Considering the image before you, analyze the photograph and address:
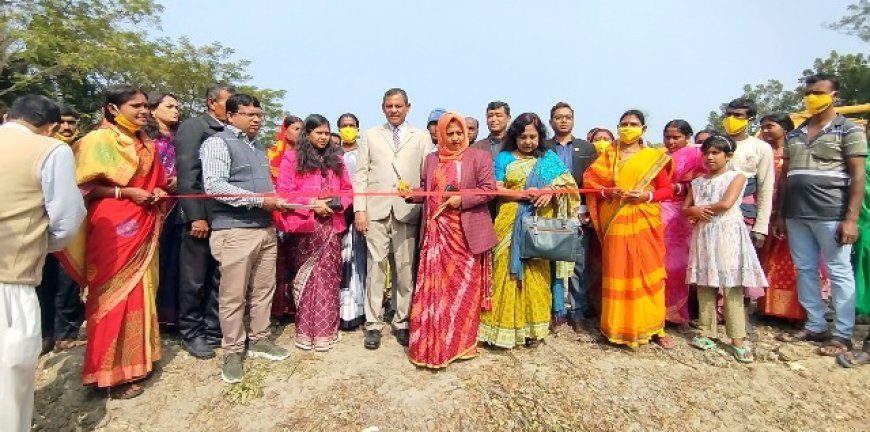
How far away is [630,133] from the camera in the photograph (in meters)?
4.14

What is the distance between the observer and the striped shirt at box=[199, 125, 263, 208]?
3.70m

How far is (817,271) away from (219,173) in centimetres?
520

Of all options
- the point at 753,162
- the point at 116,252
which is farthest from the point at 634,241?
the point at 116,252

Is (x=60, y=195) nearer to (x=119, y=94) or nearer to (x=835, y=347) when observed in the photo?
(x=119, y=94)

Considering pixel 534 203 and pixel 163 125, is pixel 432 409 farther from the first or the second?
pixel 163 125

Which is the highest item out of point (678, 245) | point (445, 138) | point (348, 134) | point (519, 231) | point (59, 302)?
point (348, 134)

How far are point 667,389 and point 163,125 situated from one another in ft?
15.7

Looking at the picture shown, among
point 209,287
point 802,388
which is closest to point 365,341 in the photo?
point 209,287

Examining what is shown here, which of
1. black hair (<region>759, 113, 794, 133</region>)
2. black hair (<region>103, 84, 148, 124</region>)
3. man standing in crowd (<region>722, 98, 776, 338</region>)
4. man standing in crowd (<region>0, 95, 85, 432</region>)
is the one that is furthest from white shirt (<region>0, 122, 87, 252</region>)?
black hair (<region>759, 113, 794, 133</region>)

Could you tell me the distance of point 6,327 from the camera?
265 centimetres

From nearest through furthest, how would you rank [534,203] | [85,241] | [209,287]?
[85,241], [534,203], [209,287]

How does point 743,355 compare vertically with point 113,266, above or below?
below

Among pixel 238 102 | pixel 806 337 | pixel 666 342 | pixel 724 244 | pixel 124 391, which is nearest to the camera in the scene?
pixel 124 391

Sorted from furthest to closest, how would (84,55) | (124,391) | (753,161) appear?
(84,55) → (753,161) → (124,391)
